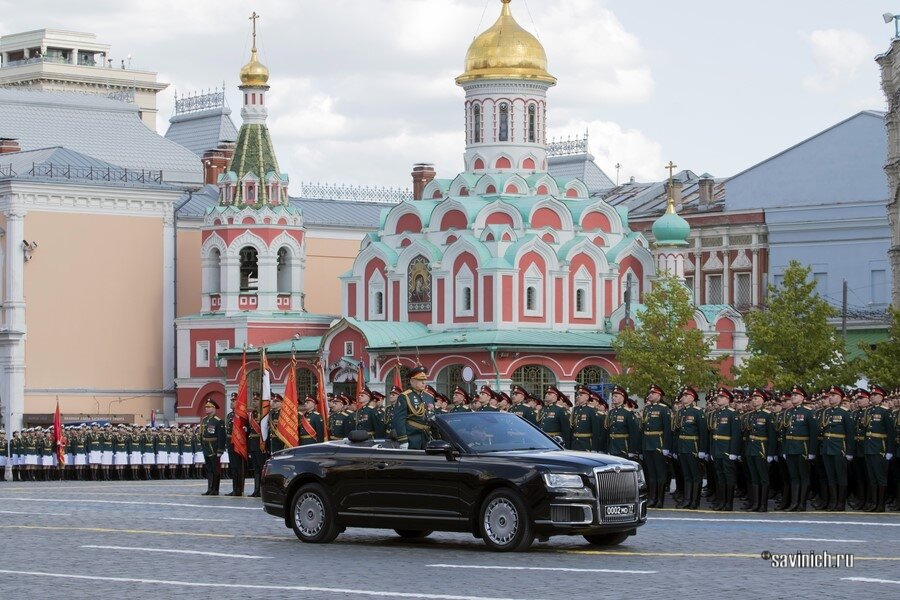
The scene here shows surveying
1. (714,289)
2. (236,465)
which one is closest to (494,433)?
(236,465)

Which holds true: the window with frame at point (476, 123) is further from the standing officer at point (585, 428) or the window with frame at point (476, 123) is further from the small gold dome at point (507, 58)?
the standing officer at point (585, 428)

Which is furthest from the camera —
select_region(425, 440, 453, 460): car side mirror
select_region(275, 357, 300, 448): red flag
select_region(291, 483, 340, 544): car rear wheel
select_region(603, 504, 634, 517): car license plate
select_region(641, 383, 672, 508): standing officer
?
select_region(275, 357, 300, 448): red flag

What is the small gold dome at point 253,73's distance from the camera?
7250cm

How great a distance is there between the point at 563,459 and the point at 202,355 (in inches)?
2162

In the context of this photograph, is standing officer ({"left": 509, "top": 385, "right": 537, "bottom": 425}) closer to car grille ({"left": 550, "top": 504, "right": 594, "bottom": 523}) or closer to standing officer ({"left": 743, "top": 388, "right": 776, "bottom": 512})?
standing officer ({"left": 743, "top": 388, "right": 776, "bottom": 512})

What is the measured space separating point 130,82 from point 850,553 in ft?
343

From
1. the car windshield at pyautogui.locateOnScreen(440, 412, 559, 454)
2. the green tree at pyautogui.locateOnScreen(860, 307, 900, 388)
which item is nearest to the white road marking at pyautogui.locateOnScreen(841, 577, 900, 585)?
the car windshield at pyautogui.locateOnScreen(440, 412, 559, 454)

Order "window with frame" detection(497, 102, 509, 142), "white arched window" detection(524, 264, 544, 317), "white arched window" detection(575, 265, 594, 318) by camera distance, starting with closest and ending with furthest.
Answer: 1. "white arched window" detection(524, 264, 544, 317)
2. "white arched window" detection(575, 265, 594, 318)
3. "window with frame" detection(497, 102, 509, 142)

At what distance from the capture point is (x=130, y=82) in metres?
118

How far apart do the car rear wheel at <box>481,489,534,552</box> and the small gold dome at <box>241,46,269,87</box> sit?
55.3m

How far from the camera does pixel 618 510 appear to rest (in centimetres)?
1861

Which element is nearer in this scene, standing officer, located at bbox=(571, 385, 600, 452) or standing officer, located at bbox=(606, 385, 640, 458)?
standing officer, located at bbox=(606, 385, 640, 458)

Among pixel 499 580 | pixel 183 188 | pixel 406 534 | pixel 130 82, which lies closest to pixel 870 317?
pixel 183 188

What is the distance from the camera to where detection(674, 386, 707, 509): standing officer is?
26.4 m
